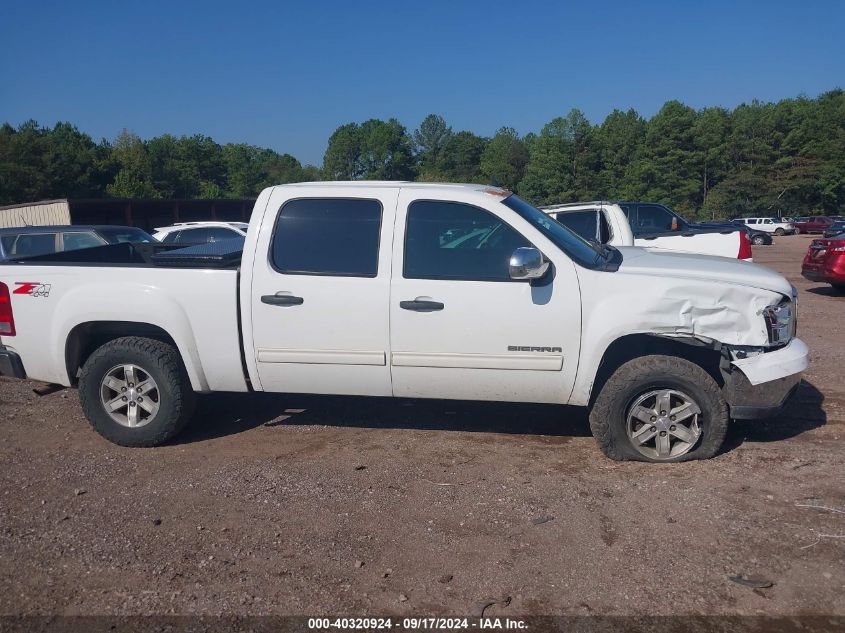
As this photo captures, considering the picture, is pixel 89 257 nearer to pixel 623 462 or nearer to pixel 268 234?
pixel 268 234

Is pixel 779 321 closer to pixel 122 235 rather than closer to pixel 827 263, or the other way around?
pixel 827 263

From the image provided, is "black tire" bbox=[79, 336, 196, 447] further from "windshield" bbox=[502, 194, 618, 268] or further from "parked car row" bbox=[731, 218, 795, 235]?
"parked car row" bbox=[731, 218, 795, 235]

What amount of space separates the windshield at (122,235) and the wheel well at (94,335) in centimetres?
595

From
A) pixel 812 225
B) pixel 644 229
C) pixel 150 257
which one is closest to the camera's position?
pixel 150 257

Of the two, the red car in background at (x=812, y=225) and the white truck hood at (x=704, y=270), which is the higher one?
the white truck hood at (x=704, y=270)

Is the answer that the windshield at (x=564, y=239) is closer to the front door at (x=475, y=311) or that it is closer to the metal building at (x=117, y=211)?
the front door at (x=475, y=311)

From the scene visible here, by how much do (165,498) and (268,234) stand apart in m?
1.96

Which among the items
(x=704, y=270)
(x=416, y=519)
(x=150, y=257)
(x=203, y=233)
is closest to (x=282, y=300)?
(x=150, y=257)

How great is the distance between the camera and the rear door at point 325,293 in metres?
5.19

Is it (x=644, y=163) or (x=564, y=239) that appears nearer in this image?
(x=564, y=239)

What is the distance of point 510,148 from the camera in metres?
92.8

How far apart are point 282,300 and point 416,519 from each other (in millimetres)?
1852

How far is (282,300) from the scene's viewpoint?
17.1 feet

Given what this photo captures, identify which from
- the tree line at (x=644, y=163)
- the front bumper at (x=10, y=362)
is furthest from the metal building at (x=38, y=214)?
the tree line at (x=644, y=163)
